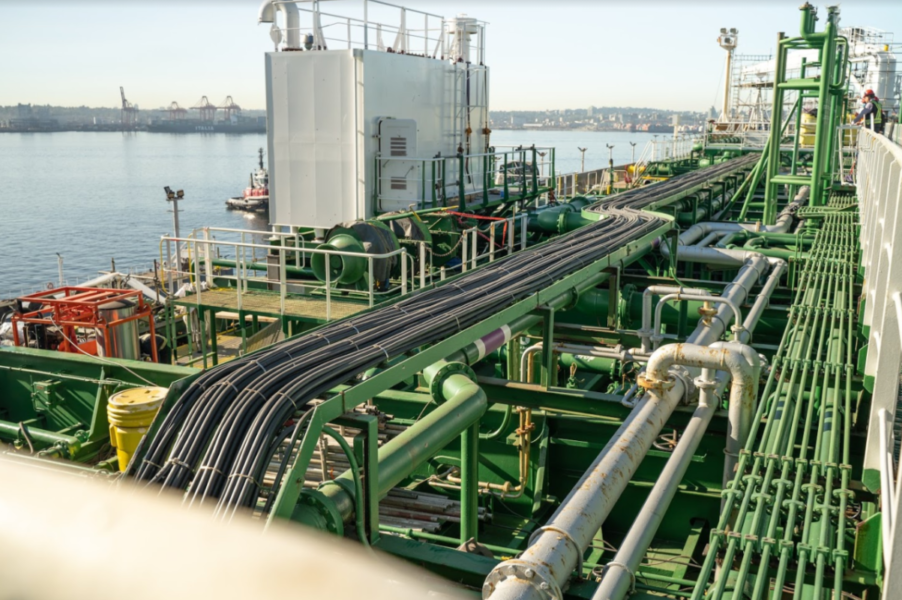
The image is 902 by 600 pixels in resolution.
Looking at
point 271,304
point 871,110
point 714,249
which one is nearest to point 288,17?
point 271,304

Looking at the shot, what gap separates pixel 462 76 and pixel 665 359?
1587 centimetres

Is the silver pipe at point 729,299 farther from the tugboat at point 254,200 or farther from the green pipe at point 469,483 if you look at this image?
the tugboat at point 254,200

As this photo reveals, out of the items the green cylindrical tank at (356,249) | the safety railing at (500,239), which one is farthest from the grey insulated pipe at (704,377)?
the safety railing at (500,239)

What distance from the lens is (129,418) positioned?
7.78m

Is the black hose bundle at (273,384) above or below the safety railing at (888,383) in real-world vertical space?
below

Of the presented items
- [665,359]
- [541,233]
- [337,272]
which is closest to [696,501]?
[665,359]

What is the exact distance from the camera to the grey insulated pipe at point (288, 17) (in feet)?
61.8

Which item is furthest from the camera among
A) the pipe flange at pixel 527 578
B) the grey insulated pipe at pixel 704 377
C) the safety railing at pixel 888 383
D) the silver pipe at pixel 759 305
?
the silver pipe at pixel 759 305

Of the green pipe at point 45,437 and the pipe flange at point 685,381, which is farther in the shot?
the green pipe at point 45,437

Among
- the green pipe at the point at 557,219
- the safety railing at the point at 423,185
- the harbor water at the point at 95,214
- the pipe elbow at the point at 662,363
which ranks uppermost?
the safety railing at the point at 423,185

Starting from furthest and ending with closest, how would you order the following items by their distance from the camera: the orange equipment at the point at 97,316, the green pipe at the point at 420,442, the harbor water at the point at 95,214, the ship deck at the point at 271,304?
the harbor water at the point at 95,214
the orange equipment at the point at 97,316
the ship deck at the point at 271,304
the green pipe at the point at 420,442

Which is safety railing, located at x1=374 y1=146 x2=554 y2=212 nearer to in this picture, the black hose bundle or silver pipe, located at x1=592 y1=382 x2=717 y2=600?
the black hose bundle

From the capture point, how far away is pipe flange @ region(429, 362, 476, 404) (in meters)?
7.32

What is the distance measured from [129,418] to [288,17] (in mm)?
13526
